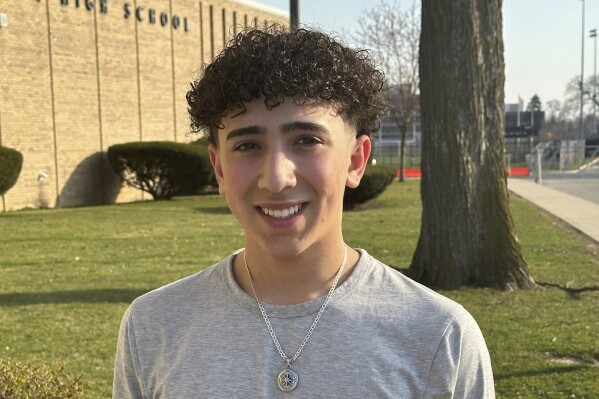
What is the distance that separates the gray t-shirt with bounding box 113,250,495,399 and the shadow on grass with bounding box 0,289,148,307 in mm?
6148

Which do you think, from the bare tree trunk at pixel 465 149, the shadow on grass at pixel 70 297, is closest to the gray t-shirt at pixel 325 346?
the shadow on grass at pixel 70 297

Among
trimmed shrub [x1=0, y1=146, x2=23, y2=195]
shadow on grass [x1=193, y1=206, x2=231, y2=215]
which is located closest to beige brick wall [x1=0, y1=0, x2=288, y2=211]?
trimmed shrub [x1=0, y1=146, x2=23, y2=195]

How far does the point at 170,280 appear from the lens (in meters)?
8.74

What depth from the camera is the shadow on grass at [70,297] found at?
7621 mm

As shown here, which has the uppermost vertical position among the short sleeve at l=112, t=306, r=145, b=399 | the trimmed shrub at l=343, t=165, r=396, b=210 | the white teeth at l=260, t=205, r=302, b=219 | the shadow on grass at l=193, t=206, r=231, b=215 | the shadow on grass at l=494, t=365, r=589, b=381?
the white teeth at l=260, t=205, r=302, b=219

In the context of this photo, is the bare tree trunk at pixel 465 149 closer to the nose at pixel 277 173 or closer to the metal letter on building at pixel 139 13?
the nose at pixel 277 173

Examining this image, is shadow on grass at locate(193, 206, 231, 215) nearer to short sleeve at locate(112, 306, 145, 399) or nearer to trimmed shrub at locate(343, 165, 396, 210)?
trimmed shrub at locate(343, 165, 396, 210)

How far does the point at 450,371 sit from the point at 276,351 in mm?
373

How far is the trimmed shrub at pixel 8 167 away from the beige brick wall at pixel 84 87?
1.26 metres

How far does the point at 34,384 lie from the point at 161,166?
60.5ft

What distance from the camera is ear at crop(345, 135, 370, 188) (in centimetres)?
179

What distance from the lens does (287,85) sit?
158 centimetres

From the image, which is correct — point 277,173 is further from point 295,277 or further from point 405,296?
point 405,296

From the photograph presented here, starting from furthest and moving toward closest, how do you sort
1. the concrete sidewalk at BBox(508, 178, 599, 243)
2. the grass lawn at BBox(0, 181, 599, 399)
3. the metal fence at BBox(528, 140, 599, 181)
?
the metal fence at BBox(528, 140, 599, 181), the concrete sidewalk at BBox(508, 178, 599, 243), the grass lawn at BBox(0, 181, 599, 399)
